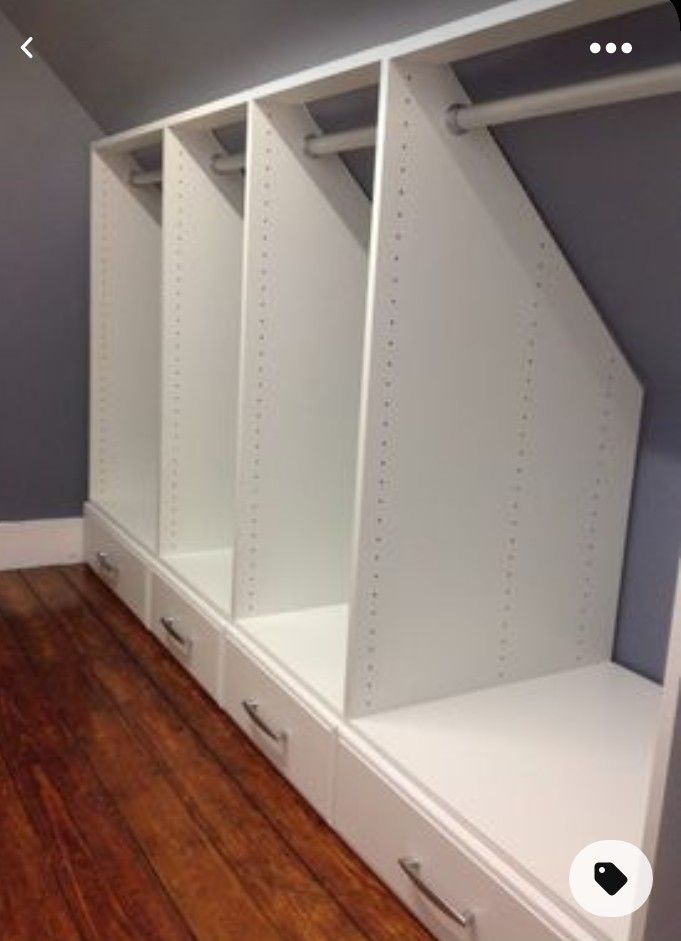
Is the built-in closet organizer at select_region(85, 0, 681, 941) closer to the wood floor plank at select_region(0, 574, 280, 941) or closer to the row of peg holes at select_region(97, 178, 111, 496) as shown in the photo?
the wood floor plank at select_region(0, 574, 280, 941)

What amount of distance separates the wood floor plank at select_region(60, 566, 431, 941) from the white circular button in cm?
39

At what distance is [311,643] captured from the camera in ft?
7.52

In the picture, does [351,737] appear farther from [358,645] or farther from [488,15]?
[488,15]

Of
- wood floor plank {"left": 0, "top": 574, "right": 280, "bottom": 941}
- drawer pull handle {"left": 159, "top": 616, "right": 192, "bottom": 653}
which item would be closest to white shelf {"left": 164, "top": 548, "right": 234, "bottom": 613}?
drawer pull handle {"left": 159, "top": 616, "right": 192, "bottom": 653}

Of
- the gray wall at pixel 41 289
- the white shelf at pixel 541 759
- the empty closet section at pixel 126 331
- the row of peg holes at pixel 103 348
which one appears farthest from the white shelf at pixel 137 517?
the white shelf at pixel 541 759

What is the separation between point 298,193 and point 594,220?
31.5 inches

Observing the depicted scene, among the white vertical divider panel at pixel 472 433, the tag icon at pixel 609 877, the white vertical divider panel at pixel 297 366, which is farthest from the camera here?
the white vertical divider panel at pixel 297 366

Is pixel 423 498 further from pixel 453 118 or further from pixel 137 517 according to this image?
pixel 137 517

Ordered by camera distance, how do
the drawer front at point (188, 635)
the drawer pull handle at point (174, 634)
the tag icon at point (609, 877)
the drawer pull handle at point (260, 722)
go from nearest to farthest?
the tag icon at point (609, 877), the drawer pull handle at point (260, 722), the drawer front at point (188, 635), the drawer pull handle at point (174, 634)

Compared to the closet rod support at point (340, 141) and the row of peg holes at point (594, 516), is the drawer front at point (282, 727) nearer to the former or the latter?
the row of peg holes at point (594, 516)

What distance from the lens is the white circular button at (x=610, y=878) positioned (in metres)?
1.23

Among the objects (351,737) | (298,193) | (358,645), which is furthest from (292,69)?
(351,737)

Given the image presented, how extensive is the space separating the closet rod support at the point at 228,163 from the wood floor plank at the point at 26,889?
1.71 metres

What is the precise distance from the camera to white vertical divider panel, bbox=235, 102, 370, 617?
7.32 ft
